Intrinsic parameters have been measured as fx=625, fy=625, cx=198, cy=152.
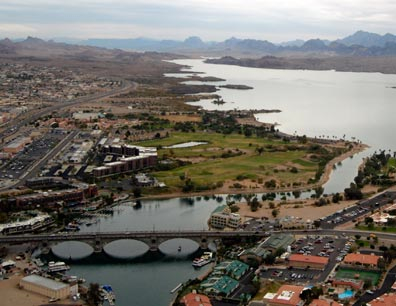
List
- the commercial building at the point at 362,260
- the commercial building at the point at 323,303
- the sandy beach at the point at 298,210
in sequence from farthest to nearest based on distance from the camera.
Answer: the sandy beach at the point at 298,210 → the commercial building at the point at 362,260 → the commercial building at the point at 323,303

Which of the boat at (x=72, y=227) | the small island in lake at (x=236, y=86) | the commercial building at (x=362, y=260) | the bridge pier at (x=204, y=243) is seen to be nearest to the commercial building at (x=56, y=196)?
the boat at (x=72, y=227)

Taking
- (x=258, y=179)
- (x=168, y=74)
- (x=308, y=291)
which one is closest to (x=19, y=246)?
(x=308, y=291)

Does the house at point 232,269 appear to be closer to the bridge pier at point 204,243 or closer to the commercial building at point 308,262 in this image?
the commercial building at point 308,262

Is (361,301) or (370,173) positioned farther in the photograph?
(370,173)

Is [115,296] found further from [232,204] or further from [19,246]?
[232,204]

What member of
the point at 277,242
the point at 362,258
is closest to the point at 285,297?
the point at 362,258

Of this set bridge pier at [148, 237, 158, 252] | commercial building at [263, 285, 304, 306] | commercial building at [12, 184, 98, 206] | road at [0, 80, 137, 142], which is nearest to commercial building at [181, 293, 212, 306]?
commercial building at [263, 285, 304, 306]

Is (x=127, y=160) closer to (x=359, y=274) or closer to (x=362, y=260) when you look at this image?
(x=362, y=260)
